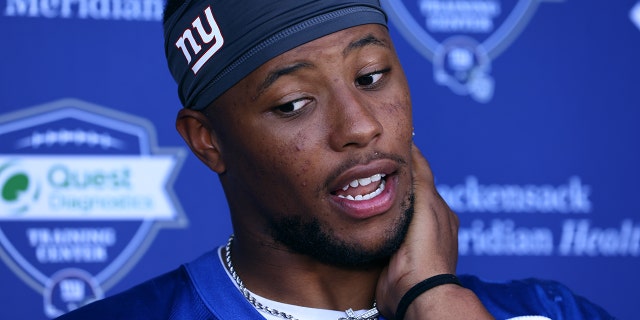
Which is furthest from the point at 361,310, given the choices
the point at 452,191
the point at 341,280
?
the point at 452,191

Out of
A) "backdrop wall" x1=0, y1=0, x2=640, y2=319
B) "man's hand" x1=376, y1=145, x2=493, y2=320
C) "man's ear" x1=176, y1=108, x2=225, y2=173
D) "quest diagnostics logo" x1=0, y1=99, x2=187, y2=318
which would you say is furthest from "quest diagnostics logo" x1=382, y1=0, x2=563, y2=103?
"man's ear" x1=176, y1=108, x2=225, y2=173

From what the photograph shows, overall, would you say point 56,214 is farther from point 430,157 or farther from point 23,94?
point 430,157

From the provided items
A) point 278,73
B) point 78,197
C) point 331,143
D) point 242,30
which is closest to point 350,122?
point 331,143

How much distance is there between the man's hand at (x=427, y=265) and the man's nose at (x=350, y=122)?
0.25 meters

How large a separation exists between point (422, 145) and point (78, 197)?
3.32 feet

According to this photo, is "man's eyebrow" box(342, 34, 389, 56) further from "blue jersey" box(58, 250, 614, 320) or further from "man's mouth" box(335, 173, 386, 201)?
"blue jersey" box(58, 250, 614, 320)

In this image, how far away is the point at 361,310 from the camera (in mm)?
1987

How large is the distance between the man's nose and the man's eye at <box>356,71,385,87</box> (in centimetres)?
5

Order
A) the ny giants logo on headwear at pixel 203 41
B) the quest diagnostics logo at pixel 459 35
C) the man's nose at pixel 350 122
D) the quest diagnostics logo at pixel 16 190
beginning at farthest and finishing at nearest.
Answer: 1. the quest diagnostics logo at pixel 459 35
2. the quest diagnostics logo at pixel 16 190
3. the ny giants logo on headwear at pixel 203 41
4. the man's nose at pixel 350 122

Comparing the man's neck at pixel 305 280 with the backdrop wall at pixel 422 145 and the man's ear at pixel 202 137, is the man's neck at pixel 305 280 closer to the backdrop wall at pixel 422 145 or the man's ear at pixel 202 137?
→ the man's ear at pixel 202 137

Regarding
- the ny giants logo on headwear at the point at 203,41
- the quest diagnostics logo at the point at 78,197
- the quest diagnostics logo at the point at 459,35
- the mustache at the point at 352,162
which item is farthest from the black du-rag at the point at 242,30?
the quest diagnostics logo at the point at 459,35

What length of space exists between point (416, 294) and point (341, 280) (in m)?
0.17

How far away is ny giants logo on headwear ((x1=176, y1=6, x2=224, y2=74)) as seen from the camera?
6.34 ft

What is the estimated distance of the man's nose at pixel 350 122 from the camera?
1.78m
